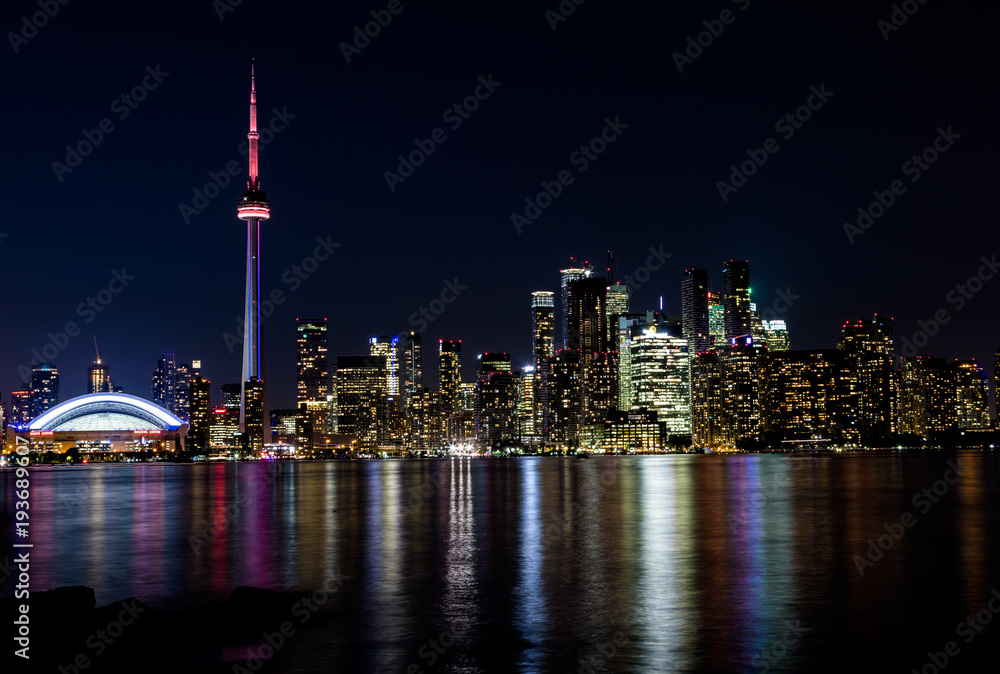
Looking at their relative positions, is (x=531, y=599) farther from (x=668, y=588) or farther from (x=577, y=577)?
(x=668, y=588)

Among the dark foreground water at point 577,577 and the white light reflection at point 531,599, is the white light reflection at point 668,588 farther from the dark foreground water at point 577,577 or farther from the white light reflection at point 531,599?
the white light reflection at point 531,599

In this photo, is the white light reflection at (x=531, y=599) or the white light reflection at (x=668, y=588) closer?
the white light reflection at (x=531, y=599)

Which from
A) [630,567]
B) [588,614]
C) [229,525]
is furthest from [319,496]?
[588,614]

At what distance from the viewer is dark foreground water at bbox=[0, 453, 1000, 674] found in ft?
86.4

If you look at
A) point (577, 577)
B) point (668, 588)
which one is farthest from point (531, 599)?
point (668, 588)

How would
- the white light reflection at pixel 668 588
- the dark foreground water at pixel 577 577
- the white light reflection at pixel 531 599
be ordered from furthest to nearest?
the white light reflection at pixel 668 588 < the dark foreground water at pixel 577 577 < the white light reflection at pixel 531 599

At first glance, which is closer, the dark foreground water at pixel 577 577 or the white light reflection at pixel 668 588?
the dark foreground water at pixel 577 577

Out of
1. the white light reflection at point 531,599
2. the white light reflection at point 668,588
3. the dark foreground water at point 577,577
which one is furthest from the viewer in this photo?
the white light reflection at point 668,588

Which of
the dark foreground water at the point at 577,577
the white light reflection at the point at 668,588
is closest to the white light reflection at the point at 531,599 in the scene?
the dark foreground water at the point at 577,577

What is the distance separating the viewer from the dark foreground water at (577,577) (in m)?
26.3

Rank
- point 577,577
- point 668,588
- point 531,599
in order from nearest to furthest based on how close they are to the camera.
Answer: point 531,599
point 668,588
point 577,577

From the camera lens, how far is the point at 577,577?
39531mm

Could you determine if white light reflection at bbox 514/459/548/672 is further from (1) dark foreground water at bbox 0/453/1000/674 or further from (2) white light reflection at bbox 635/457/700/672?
(2) white light reflection at bbox 635/457/700/672

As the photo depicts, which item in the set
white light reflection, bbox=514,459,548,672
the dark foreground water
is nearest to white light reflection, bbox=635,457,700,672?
the dark foreground water
